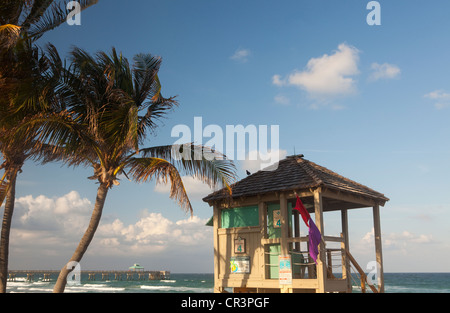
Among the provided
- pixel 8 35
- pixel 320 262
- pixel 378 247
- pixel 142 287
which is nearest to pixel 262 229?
pixel 320 262

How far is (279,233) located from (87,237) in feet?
20.2

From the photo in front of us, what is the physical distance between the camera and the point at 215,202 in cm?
1764

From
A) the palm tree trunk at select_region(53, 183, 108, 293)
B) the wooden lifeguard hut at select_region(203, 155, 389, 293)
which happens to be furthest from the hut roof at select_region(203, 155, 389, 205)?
the palm tree trunk at select_region(53, 183, 108, 293)

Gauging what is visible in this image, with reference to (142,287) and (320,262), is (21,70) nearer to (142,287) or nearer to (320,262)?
(320,262)

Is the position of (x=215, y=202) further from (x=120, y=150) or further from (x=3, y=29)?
(x=3, y=29)

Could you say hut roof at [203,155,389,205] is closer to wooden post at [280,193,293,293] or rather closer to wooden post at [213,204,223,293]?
wooden post at [280,193,293,293]

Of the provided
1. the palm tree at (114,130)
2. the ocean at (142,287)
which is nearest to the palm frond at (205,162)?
the palm tree at (114,130)

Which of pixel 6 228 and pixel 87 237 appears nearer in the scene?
pixel 87 237

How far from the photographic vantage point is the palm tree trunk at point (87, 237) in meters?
14.4

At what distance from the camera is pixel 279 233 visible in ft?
52.3
